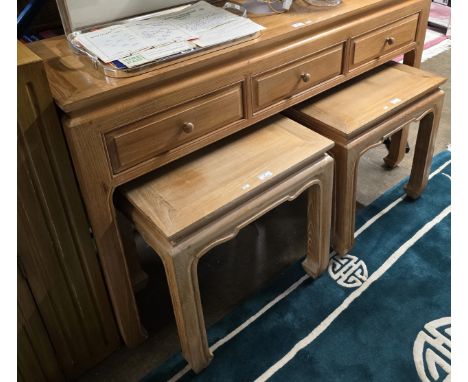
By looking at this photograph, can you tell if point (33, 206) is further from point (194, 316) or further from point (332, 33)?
point (332, 33)

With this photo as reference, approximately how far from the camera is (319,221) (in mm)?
1379

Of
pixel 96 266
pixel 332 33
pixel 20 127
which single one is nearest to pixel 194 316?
pixel 96 266

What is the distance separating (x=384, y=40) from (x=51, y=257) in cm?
122

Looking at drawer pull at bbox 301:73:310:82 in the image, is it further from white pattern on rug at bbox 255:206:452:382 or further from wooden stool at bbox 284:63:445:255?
white pattern on rug at bbox 255:206:452:382

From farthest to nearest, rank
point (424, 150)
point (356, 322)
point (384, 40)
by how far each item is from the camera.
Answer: point (424, 150) → point (384, 40) → point (356, 322)

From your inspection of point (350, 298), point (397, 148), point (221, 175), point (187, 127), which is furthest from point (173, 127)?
point (397, 148)

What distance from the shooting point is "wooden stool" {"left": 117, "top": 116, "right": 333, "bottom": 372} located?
1053mm

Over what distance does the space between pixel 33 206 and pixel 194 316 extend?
17.5 inches

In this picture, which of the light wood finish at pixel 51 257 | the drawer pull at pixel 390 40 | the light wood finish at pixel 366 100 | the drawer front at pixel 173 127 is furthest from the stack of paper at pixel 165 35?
the drawer pull at pixel 390 40

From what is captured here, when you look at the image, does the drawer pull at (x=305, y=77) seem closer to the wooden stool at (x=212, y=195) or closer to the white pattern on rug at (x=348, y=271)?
the wooden stool at (x=212, y=195)

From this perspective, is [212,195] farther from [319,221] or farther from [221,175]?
[319,221]

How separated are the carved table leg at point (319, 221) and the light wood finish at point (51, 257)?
61 cm

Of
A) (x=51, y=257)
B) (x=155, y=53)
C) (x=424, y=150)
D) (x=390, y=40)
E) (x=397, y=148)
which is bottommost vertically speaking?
(x=397, y=148)

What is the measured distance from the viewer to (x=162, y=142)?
1118 millimetres
